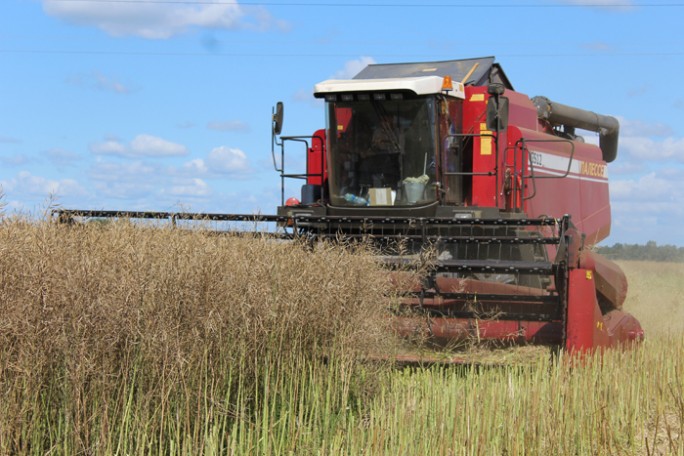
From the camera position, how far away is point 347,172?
8.55 meters

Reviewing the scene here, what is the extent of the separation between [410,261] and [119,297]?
322cm

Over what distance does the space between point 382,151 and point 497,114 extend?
1.21 meters

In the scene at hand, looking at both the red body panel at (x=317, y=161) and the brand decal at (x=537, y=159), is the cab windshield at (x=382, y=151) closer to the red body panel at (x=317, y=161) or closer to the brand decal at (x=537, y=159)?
the red body panel at (x=317, y=161)

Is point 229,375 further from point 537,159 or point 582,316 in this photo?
point 537,159

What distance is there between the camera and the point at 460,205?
27.9ft

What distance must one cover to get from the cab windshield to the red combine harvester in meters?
0.01

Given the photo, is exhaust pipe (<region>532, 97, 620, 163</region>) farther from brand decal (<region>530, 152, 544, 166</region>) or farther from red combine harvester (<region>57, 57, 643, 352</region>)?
brand decal (<region>530, 152, 544, 166</region>)

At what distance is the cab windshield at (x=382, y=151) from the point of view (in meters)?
8.16

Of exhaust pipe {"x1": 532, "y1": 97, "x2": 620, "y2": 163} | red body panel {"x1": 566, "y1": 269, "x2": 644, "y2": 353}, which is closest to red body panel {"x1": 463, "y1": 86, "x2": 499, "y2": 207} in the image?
exhaust pipe {"x1": 532, "y1": 97, "x2": 620, "y2": 163}

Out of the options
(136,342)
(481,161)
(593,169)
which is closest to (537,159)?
(481,161)

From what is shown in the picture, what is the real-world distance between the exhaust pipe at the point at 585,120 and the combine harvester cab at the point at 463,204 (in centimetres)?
7

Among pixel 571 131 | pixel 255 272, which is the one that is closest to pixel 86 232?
pixel 255 272

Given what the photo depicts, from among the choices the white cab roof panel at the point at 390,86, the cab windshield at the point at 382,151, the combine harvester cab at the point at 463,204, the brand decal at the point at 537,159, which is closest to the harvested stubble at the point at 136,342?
the combine harvester cab at the point at 463,204

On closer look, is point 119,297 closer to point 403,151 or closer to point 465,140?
point 403,151
